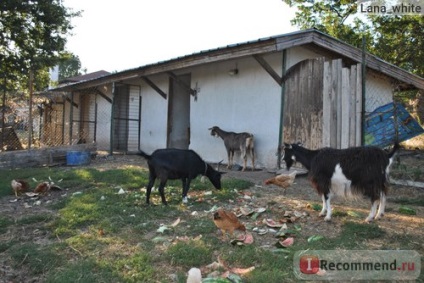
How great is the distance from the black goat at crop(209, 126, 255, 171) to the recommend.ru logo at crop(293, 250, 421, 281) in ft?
19.5

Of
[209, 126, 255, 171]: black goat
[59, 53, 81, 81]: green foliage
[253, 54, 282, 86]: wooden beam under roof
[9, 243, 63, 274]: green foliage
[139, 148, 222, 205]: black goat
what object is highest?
[59, 53, 81, 81]: green foliage

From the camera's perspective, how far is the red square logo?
3.21 meters

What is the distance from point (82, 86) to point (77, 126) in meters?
3.50

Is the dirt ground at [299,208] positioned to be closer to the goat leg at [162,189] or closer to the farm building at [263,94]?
the goat leg at [162,189]

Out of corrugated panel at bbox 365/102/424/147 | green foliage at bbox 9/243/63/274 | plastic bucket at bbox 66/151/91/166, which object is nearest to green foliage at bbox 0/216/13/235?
green foliage at bbox 9/243/63/274

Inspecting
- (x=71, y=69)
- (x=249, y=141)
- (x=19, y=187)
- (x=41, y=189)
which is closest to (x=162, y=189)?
(x=41, y=189)

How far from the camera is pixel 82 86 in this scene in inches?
623

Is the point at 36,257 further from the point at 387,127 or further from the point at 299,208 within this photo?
the point at 387,127

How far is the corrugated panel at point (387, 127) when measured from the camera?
796cm

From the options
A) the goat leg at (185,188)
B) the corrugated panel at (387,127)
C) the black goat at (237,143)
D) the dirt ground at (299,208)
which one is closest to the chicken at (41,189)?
the dirt ground at (299,208)

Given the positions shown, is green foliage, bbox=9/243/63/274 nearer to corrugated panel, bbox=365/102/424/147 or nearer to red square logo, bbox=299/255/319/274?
red square logo, bbox=299/255/319/274

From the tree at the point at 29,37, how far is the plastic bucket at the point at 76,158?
297 inches

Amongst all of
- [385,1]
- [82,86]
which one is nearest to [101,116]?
[82,86]

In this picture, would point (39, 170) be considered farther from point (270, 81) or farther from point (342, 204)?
point (342, 204)
